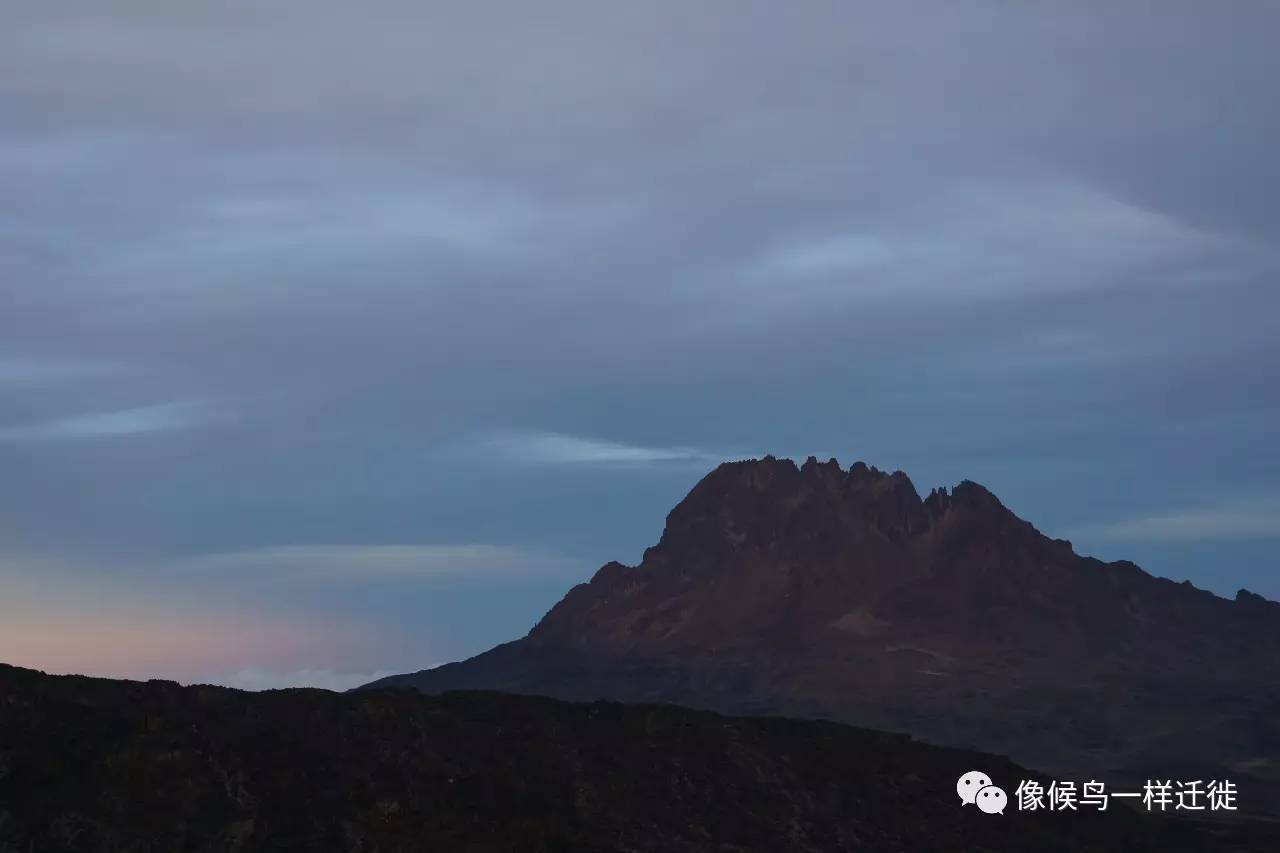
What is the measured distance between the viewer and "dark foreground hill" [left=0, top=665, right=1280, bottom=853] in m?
75.2

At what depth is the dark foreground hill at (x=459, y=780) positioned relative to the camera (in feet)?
247

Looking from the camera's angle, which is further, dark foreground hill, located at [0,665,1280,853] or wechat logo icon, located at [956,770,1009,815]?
wechat logo icon, located at [956,770,1009,815]

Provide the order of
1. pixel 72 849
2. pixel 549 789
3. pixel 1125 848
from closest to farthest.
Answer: pixel 72 849 < pixel 549 789 < pixel 1125 848

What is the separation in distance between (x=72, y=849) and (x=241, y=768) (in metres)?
11.0

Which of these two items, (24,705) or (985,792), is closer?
(24,705)

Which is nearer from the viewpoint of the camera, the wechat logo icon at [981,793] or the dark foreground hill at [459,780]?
the dark foreground hill at [459,780]

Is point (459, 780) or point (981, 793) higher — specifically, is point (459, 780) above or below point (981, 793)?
below

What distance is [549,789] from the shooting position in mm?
89125

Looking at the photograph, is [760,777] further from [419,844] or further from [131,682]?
[131,682]

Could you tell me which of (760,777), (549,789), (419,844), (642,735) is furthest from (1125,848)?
(419,844)

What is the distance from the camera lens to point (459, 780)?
8650 centimetres

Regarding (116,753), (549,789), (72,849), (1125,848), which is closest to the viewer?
(72,849)

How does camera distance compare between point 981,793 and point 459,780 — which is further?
point 981,793

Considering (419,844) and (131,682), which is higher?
(131,682)
